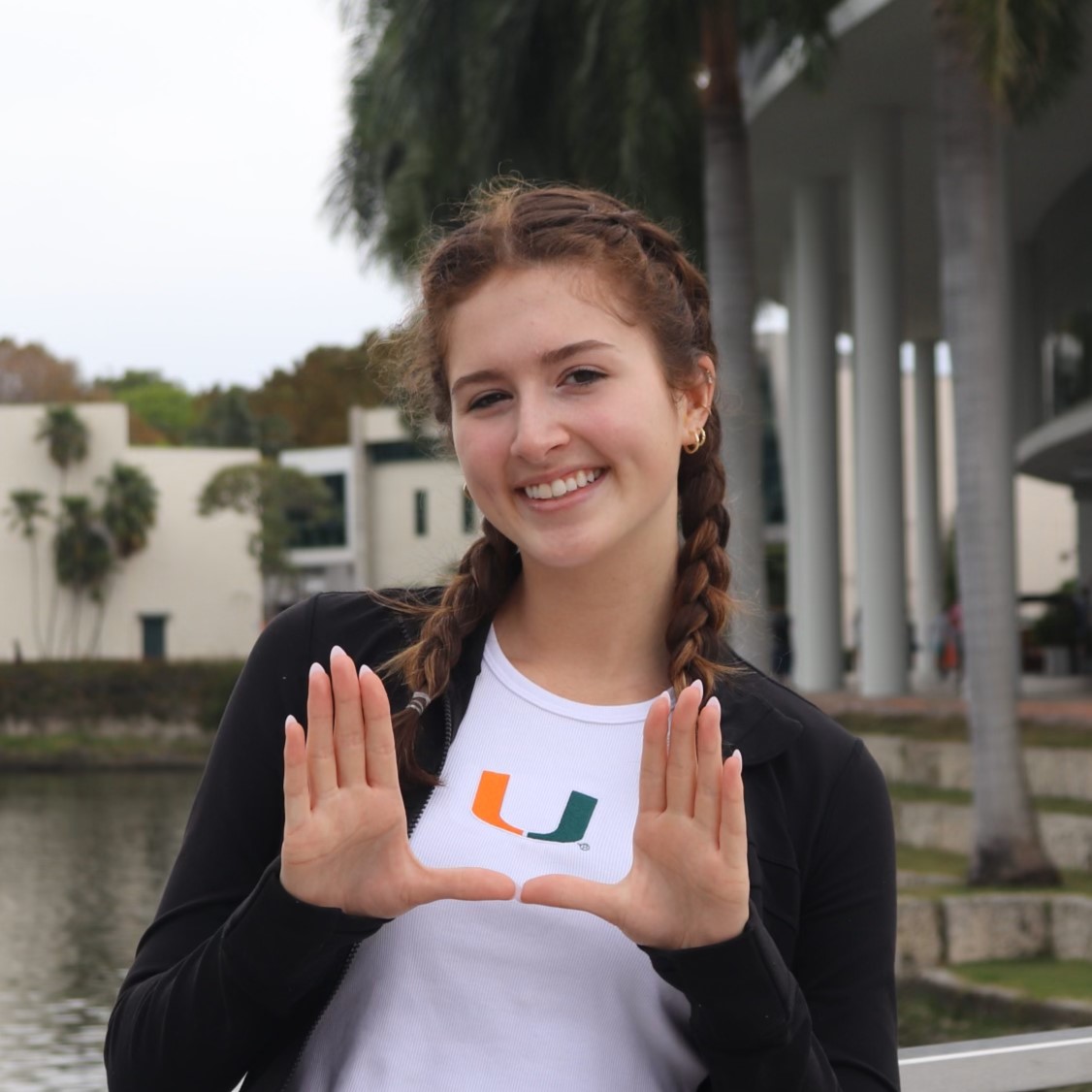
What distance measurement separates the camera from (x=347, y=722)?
1.84 meters

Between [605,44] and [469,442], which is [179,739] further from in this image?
[469,442]

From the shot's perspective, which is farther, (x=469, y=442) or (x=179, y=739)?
(x=179, y=739)

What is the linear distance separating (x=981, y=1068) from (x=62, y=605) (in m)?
51.8

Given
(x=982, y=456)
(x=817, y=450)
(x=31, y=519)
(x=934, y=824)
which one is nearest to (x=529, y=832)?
(x=982, y=456)

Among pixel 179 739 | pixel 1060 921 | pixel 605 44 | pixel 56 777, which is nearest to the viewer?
pixel 1060 921

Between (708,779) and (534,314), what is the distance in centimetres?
63

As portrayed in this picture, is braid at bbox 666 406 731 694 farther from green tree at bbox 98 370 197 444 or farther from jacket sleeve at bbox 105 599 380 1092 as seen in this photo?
green tree at bbox 98 370 197 444

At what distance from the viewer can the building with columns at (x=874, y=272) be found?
21297 mm

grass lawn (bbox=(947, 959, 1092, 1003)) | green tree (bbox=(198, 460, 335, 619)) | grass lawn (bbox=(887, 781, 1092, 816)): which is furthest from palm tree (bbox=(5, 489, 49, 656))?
grass lawn (bbox=(947, 959, 1092, 1003))

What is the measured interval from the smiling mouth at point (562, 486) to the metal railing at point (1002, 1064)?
790mm

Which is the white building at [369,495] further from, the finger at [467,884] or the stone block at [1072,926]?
the finger at [467,884]

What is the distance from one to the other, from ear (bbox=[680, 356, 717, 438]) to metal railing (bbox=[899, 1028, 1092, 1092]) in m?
0.83

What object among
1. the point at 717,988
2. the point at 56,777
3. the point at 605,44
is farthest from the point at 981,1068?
the point at 56,777

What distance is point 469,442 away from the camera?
2.20m
